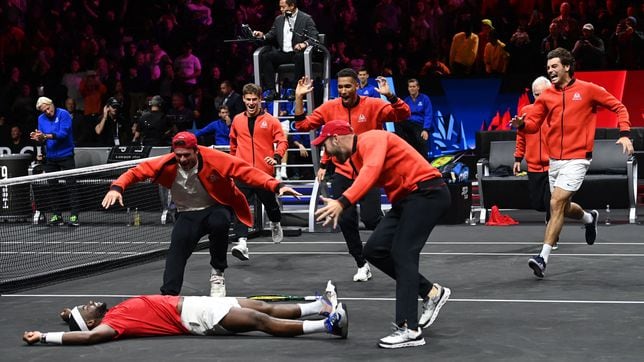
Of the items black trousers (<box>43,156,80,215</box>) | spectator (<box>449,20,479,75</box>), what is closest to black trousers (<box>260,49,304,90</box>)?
black trousers (<box>43,156,80,215</box>)

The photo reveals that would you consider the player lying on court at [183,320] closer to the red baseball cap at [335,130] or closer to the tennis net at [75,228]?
the red baseball cap at [335,130]

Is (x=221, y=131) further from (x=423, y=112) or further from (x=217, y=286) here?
(x=217, y=286)

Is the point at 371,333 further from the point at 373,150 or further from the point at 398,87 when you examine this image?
the point at 398,87

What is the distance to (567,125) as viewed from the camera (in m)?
12.0

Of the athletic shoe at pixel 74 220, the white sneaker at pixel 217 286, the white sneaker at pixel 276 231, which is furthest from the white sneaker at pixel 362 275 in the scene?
the athletic shoe at pixel 74 220

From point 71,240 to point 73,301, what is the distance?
241 inches

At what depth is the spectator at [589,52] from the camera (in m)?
21.0

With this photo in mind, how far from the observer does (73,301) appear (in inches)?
437

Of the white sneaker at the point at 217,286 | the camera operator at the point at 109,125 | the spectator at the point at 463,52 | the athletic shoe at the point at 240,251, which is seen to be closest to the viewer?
the white sneaker at the point at 217,286

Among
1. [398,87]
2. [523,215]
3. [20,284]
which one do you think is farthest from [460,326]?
[398,87]

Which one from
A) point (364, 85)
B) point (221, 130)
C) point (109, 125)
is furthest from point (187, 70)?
point (364, 85)

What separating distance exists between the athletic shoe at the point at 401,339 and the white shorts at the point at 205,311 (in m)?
1.18

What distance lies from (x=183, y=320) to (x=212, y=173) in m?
1.92

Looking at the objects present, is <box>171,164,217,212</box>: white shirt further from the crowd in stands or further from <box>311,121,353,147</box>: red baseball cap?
the crowd in stands
